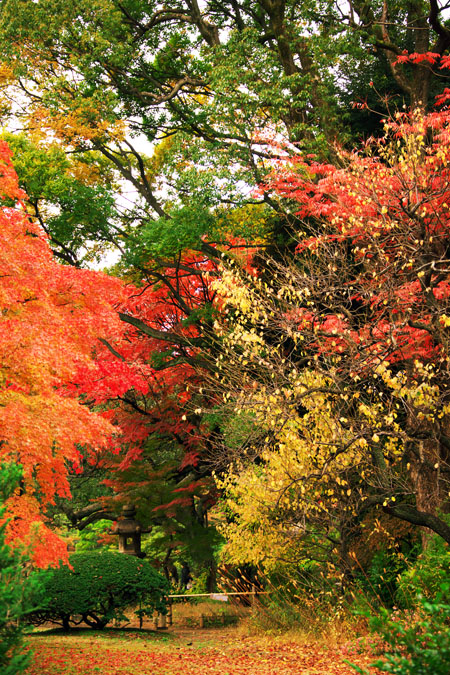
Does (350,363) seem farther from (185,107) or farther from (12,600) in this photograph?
(185,107)

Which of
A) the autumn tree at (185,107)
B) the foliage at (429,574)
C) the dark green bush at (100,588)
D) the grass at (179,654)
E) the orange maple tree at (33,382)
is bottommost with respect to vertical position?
the grass at (179,654)

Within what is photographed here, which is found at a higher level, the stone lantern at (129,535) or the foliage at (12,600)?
the foliage at (12,600)

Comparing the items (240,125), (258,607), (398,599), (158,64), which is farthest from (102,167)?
(398,599)

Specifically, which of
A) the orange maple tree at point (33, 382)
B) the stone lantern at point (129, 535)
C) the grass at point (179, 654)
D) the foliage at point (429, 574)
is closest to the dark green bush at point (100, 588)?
the grass at point (179, 654)

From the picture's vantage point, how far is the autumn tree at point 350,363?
7383mm

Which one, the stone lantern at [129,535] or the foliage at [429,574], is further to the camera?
the stone lantern at [129,535]

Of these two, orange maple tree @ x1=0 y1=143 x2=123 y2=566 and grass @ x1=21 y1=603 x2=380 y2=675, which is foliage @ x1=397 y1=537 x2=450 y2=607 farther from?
orange maple tree @ x1=0 y1=143 x2=123 y2=566

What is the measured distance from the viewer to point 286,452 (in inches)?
407

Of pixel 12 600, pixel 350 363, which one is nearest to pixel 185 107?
pixel 350 363

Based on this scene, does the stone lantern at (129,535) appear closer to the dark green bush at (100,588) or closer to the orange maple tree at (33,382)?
the dark green bush at (100,588)

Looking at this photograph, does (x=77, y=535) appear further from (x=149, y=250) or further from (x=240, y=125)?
(x=240, y=125)

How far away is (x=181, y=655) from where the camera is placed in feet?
33.3

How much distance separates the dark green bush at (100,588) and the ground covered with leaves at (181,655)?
0.38 meters

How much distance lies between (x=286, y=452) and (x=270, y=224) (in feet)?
19.9
